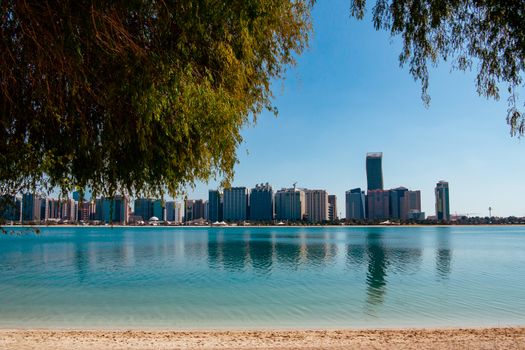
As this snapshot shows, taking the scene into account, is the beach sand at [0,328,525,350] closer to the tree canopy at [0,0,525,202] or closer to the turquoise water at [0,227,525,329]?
the turquoise water at [0,227,525,329]

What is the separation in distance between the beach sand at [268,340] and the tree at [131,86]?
6650 millimetres

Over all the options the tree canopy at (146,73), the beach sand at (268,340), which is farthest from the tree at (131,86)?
the beach sand at (268,340)

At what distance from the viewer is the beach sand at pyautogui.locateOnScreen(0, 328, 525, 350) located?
11.1m

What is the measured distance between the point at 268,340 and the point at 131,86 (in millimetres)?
9527

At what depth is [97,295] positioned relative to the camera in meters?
23.7

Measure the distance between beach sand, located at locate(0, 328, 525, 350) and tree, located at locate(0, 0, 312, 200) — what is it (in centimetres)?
665

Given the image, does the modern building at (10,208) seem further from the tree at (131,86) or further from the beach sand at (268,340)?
the beach sand at (268,340)

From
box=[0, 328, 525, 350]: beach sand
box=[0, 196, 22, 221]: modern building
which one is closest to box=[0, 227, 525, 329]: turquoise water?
box=[0, 328, 525, 350]: beach sand

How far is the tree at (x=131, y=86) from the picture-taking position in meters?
4.65

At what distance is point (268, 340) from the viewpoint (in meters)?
12.2

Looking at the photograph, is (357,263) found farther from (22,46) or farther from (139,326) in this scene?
(22,46)

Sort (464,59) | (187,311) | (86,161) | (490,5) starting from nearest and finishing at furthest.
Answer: (490,5)
(464,59)
(86,161)
(187,311)

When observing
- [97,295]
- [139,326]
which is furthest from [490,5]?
[97,295]

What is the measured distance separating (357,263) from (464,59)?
37.8 meters
